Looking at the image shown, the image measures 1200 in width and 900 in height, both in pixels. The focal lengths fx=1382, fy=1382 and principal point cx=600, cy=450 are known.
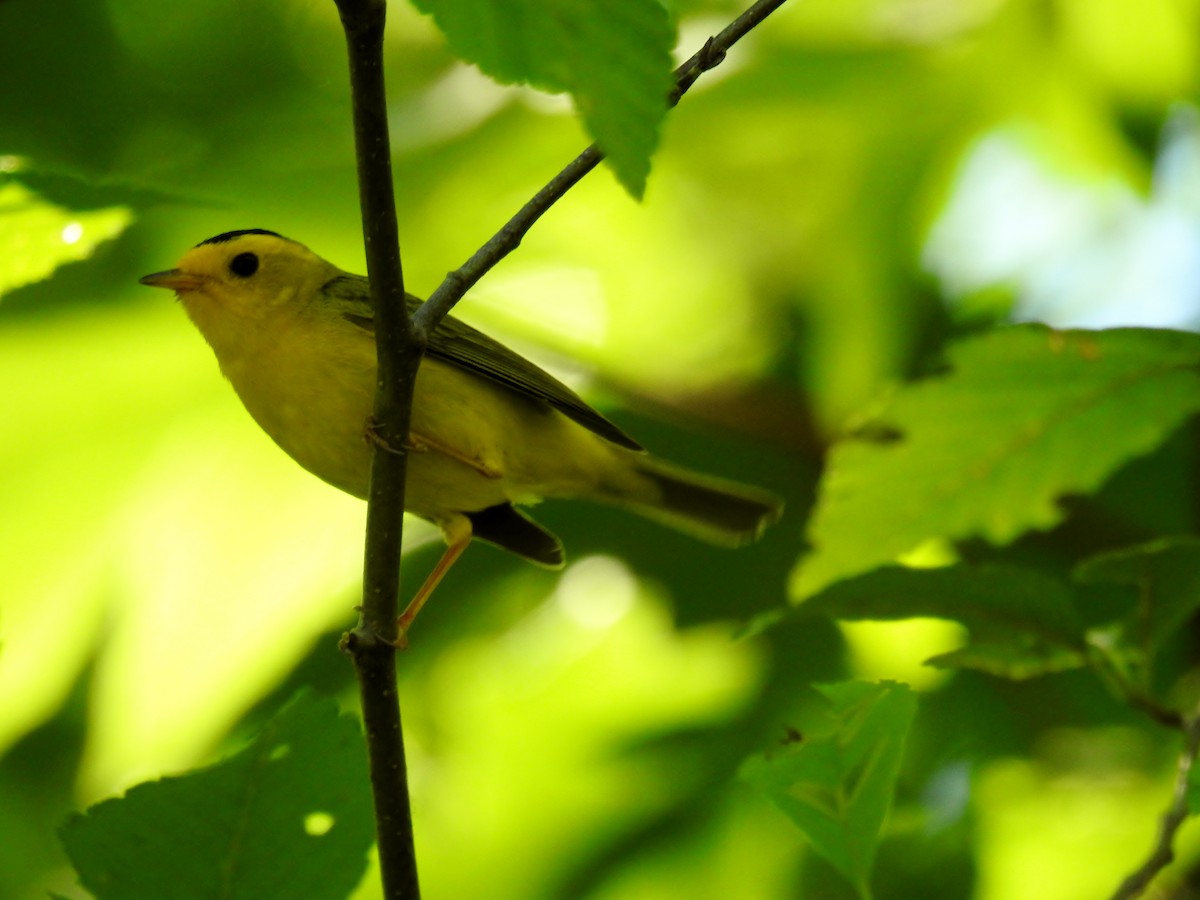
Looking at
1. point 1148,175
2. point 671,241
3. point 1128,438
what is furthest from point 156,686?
point 1148,175

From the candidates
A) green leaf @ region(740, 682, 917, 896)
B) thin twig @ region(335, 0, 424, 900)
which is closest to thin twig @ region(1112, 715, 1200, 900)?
green leaf @ region(740, 682, 917, 896)

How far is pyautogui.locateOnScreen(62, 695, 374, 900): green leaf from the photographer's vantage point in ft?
6.85

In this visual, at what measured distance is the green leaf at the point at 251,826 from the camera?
6.85 ft

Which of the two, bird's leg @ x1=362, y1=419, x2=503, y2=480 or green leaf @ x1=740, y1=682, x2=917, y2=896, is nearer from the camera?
green leaf @ x1=740, y1=682, x2=917, y2=896

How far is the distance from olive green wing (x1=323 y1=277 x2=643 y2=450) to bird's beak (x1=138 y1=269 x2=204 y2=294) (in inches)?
21.3

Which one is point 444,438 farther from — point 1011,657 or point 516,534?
point 1011,657

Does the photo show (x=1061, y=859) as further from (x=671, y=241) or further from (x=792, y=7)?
(x=792, y=7)

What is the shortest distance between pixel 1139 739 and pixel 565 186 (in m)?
2.87

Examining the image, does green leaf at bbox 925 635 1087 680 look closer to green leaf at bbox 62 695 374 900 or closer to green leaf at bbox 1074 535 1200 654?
green leaf at bbox 1074 535 1200 654

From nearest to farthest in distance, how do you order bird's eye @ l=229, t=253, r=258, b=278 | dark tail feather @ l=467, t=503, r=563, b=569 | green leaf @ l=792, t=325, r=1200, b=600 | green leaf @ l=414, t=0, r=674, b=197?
1. green leaf @ l=414, t=0, r=674, b=197
2. green leaf @ l=792, t=325, r=1200, b=600
3. dark tail feather @ l=467, t=503, r=563, b=569
4. bird's eye @ l=229, t=253, r=258, b=278

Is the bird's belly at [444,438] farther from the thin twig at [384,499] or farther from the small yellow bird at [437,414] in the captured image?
the thin twig at [384,499]

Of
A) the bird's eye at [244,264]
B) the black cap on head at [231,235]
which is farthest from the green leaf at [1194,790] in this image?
the black cap on head at [231,235]

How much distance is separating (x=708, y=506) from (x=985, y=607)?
6.32ft

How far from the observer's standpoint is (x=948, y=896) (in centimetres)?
399
